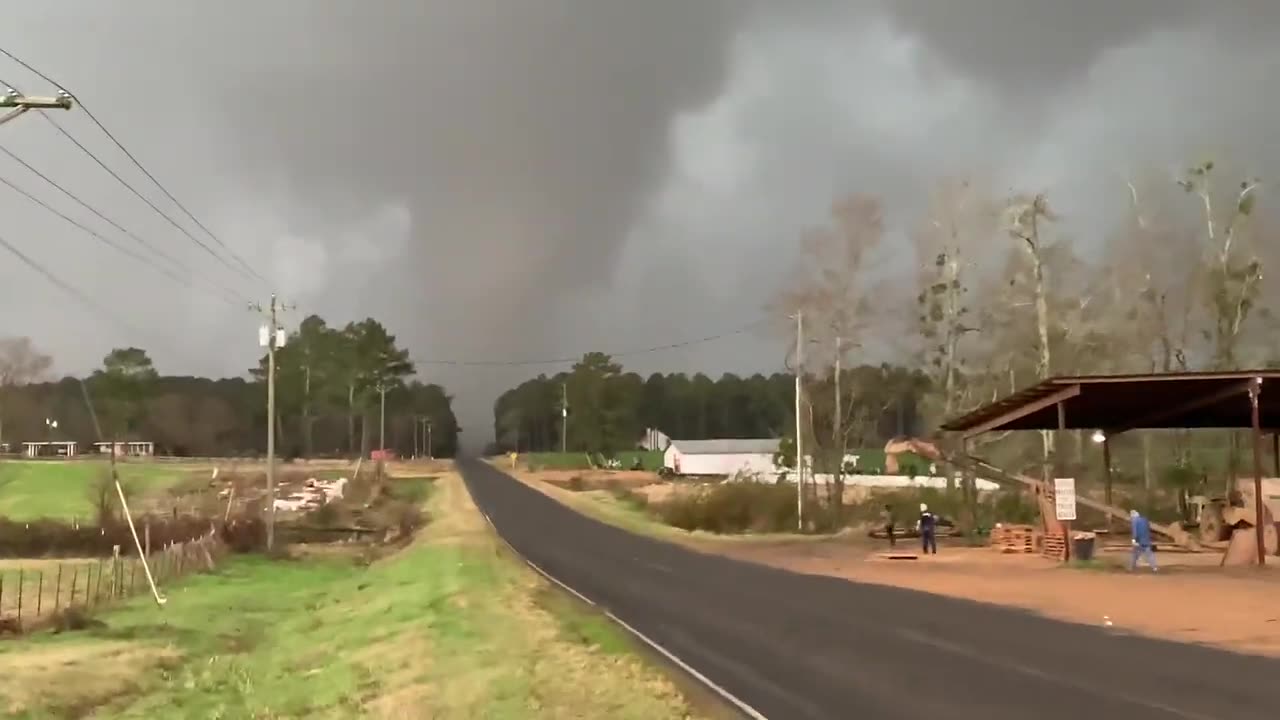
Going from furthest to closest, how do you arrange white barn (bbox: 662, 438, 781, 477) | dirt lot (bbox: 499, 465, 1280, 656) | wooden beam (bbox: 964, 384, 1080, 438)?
white barn (bbox: 662, 438, 781, 477)
wooden beam (bbox: 964, 384, 1080, 438)
dirt lot (bbox: 499, 465, 1280, 656)

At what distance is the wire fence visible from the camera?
1049 inches

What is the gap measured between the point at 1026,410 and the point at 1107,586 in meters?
9.16

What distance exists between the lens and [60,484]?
80.8 metres

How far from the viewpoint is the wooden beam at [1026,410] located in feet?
106

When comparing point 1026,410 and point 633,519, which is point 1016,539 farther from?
point 633,519

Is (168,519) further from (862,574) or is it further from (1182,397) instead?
(1182,397)

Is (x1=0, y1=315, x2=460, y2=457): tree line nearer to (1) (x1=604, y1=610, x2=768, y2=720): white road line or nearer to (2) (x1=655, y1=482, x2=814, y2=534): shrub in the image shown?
(2) (x1=655, y1=482, x2=814, y2=534): shrub

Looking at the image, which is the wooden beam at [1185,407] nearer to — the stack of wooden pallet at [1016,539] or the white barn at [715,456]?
the stack of wooden pallet at [1016,539]

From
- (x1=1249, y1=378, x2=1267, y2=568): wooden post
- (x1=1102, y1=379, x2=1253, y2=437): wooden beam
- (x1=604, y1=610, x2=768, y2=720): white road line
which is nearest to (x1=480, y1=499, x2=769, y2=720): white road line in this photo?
(x1=604, y1=610, x2=768, y2=720): white road line

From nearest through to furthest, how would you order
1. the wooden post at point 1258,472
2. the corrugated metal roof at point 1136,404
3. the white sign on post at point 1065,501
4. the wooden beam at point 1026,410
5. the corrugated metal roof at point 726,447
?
the wooden post at point 1258,472
the corrugated metal roof at point 1136,404
the wooden beam at point 1026,410
the white sign on post at point 1065,501
the corrugated metal roof at point 726,447

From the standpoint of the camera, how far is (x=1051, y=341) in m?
55.8

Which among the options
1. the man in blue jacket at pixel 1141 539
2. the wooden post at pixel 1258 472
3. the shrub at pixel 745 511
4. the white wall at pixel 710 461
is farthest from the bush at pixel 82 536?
the white wall at pixel 710 461

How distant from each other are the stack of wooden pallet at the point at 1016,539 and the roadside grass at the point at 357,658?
1724 cm

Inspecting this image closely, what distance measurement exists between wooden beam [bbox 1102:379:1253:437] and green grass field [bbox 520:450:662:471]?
324ft
